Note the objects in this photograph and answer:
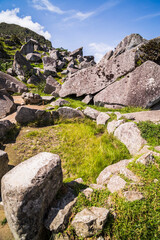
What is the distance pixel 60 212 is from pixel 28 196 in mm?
860

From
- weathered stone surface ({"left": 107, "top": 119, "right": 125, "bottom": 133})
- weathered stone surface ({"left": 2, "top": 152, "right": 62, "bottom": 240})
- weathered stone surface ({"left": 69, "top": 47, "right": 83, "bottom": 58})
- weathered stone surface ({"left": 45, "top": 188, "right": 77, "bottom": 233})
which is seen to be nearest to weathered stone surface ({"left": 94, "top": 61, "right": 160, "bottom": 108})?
weathered stone surface ({"left": 107, "top": 119, "right": 125, "bottom": 133})

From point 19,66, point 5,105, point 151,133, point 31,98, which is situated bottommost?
point 151,133

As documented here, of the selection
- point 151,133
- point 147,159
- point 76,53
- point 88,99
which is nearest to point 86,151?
point 147,159

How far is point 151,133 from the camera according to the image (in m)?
5.76

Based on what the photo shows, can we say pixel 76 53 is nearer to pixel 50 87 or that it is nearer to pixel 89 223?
pixel 50 87

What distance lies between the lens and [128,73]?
1114 centimetres

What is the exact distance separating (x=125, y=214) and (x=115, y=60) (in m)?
12.2

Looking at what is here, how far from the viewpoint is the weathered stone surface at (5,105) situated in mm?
10541

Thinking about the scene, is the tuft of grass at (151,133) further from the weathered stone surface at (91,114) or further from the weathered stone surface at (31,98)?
the weathered stone surface at (31,98)

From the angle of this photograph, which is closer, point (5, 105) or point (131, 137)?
point (131, 137)

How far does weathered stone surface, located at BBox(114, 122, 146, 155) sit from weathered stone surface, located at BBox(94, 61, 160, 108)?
164 inches

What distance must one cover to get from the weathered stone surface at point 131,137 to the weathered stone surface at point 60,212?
3703mm

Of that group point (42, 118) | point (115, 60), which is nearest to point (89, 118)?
point (42, 118)

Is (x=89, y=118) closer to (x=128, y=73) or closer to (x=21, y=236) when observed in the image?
(x=128, y=73)
